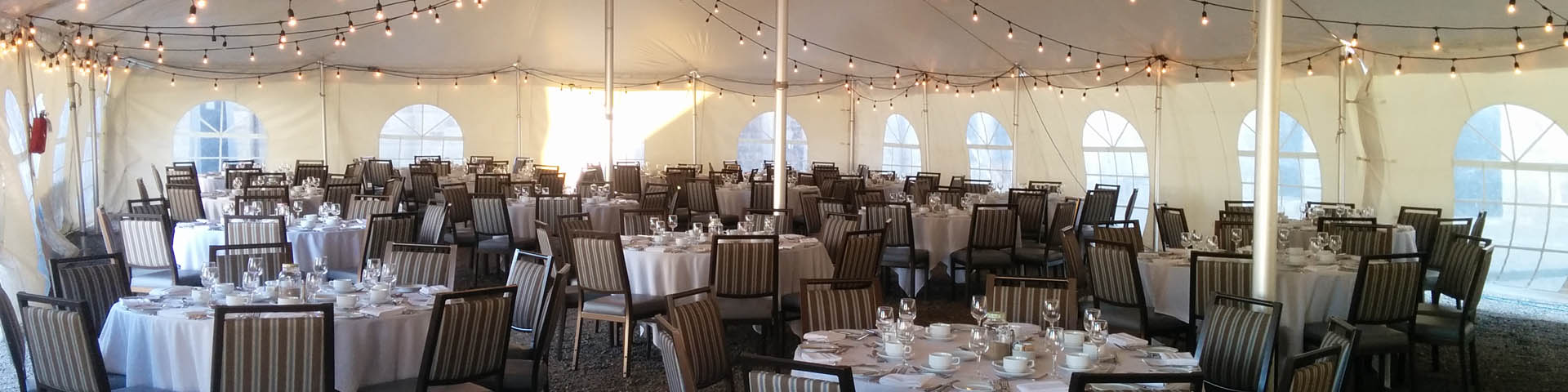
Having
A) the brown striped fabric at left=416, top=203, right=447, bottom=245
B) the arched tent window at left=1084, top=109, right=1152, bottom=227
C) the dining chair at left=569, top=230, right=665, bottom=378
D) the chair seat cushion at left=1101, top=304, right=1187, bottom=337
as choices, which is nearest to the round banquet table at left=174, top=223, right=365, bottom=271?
the brown striped fabric at left=416, top=203, right=447, bottom=245

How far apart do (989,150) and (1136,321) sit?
11.7 m

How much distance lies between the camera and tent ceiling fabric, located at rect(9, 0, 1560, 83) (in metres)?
10.3

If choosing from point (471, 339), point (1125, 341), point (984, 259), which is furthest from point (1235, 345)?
point (984, 259)

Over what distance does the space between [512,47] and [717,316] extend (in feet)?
51.5

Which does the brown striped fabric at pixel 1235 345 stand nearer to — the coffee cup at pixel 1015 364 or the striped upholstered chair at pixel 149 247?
the coffee cup at pixel 1015 364

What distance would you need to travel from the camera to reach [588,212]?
9992mm

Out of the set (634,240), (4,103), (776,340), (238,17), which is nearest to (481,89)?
(238,17)

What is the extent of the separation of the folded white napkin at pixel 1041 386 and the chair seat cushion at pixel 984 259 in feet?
17.8

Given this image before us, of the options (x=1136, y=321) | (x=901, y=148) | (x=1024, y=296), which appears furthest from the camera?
(x=901, y=148)

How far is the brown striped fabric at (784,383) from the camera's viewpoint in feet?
10.2

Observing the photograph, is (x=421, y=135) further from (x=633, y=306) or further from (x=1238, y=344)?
(x=1238, y=344)

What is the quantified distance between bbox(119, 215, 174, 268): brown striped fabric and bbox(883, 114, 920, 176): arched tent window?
551 inches

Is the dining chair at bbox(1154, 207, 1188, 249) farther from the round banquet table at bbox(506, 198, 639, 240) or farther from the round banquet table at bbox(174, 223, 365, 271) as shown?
the round banquet table at bbox(174, 223, 365, 271)

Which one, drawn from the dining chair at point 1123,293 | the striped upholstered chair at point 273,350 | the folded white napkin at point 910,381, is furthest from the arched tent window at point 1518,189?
the striped upholstered chair at point 273,350
